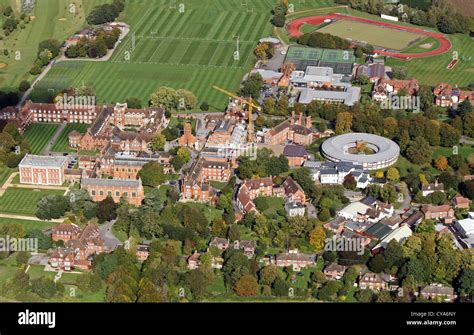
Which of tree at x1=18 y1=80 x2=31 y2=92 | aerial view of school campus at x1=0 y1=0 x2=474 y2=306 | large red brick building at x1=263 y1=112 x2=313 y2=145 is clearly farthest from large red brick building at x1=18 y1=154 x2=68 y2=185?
tree at x1=18 y1=80 x2=31 y2=92

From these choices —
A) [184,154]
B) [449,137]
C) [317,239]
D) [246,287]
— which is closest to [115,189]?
[184,154]

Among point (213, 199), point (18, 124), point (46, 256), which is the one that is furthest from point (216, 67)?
point (46, 256)

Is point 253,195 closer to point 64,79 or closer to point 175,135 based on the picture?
point 175,135

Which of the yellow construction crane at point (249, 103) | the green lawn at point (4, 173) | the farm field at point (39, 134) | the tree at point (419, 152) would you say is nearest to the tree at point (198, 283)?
the green lawn at point (4, 173)

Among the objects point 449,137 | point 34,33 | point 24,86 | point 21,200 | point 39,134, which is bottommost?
point 34,33

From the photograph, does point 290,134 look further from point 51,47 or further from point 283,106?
point 51,47

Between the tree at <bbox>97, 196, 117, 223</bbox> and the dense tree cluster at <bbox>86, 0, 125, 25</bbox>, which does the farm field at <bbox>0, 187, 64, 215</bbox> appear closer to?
the tree at <bbox>97, 196, 117, 223</bbox>

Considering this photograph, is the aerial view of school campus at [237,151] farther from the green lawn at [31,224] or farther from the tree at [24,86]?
the green lawn at [31,224]
